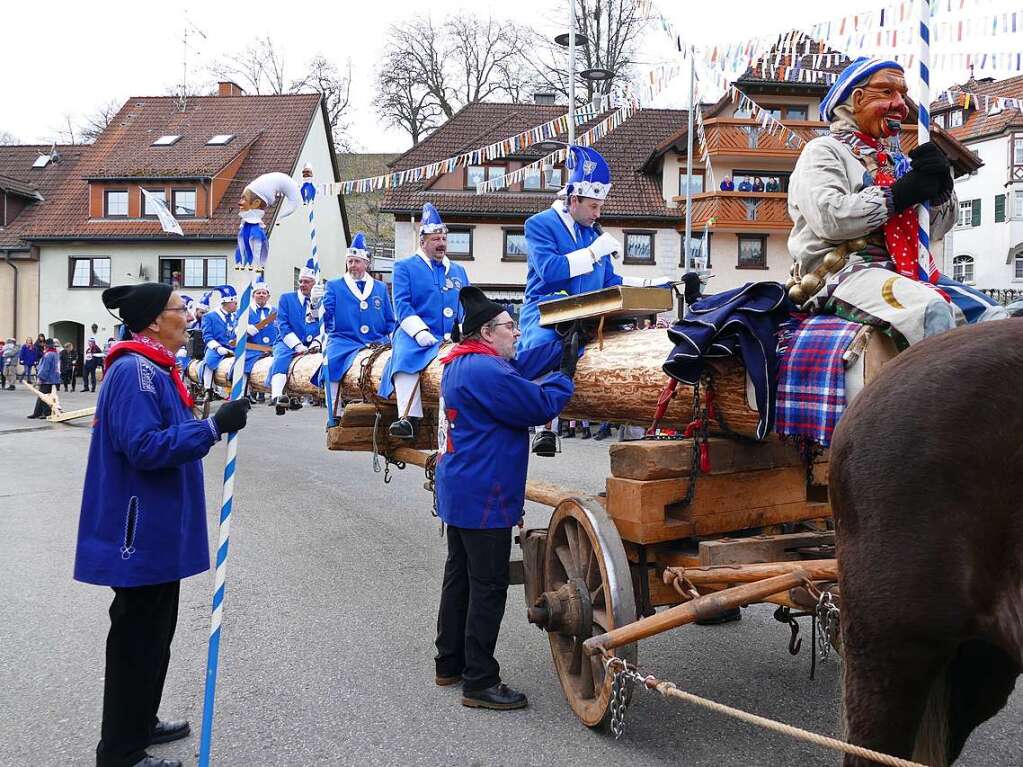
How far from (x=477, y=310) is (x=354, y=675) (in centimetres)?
191

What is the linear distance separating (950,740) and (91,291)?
3573cm

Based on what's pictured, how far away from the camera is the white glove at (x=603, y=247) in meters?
5.08

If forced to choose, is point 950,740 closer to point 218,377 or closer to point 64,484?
point 64,484

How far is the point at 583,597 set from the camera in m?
3.88

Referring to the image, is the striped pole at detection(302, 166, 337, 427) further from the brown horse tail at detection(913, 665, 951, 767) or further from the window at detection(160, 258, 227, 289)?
the window at detection(160, 258, 227, 289)

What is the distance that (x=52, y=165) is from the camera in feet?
126

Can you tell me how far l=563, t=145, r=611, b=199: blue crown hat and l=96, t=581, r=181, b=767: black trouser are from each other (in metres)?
3.04

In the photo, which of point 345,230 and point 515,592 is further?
point 345,230

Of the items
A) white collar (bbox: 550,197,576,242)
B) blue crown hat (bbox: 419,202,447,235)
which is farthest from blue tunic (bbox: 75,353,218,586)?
blue crown hat (bbox: 419,202,447,235)

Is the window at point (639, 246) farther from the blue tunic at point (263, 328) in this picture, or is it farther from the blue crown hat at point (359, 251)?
the blue crown hat at point (359, 251)

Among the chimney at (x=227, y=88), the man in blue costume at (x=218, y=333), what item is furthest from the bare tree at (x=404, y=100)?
the man in blue costume at (x=218, y=333)

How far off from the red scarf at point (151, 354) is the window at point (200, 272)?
30.2 m

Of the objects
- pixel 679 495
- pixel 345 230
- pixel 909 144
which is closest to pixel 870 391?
pixel 679 495

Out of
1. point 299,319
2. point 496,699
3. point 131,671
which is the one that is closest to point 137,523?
point 131,671
